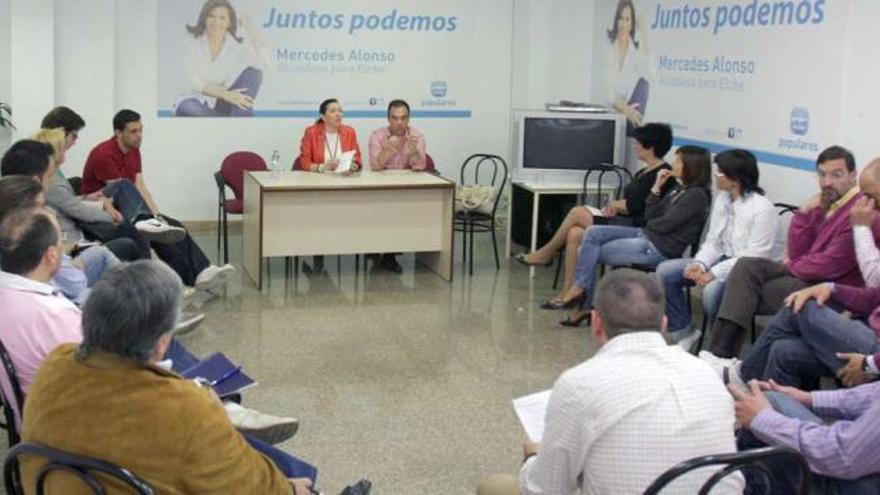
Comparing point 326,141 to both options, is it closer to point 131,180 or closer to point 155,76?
point 131,180

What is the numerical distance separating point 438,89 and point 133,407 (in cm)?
723

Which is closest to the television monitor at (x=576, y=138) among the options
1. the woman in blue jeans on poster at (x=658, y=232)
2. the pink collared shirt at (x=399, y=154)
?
the pink collared shirt at (x=399, y=154)

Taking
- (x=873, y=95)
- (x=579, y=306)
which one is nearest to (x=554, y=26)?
(x=579, y=306)

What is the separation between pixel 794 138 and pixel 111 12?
5231 millimetres

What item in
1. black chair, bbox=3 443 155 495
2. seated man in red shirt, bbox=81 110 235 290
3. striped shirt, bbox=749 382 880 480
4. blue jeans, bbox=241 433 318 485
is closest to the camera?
black chair, bbox=3 443 155 495

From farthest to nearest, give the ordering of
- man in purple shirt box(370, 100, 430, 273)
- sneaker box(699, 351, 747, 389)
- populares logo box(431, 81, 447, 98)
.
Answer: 1. populares logo box(431, 81, 447, 98)
2. man in purple shirt box(370, 100, 430, 273)
3. sneaker box(699, 351, 747, 389)

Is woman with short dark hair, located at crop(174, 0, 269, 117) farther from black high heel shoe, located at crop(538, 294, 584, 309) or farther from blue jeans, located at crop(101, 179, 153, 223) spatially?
black high heel shoe, located at crop(538, 294, 584, 309)

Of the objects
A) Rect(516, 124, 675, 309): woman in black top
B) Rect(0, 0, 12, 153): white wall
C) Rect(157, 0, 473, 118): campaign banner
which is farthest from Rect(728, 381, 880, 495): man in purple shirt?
Rect(0, 0, 12, 153): white wall

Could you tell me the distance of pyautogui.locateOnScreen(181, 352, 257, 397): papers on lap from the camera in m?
3.32

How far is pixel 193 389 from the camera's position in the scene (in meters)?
2.27

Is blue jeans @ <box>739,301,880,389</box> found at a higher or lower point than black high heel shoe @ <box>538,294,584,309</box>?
higher

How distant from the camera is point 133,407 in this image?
7.16 ft

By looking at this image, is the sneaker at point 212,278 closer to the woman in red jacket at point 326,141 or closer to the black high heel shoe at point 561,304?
the woman in red jacket at point 326,141

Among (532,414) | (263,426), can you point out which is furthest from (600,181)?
(263,426)
